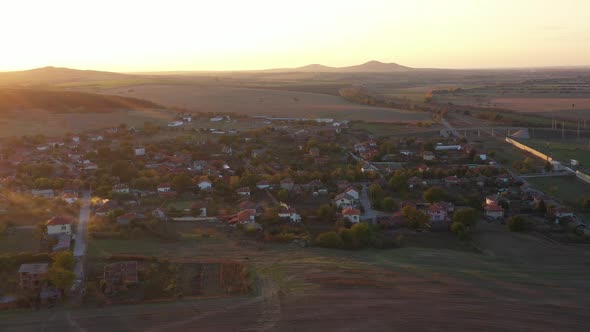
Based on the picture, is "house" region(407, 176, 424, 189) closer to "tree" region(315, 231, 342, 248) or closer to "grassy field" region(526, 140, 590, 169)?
"tree" region(315, 231, 342, 248)

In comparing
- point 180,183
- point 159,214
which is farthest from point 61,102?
point 159,214

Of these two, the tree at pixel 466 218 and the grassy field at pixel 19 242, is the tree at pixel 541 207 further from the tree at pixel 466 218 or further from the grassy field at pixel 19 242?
the grassy field at pixel 19 242

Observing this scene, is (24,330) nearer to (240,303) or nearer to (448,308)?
(240,303)

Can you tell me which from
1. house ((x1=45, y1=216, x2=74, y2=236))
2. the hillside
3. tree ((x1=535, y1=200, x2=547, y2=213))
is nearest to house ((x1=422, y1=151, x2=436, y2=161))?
tree ((x1=535, y1=200, x2=547, y2=213))

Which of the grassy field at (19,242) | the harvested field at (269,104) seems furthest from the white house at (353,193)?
the harvested field at (269,104)

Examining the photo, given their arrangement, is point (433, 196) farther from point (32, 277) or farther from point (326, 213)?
point (32, 277)

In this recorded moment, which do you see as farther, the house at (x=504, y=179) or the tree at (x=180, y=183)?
the house at (x=504, y=179)
